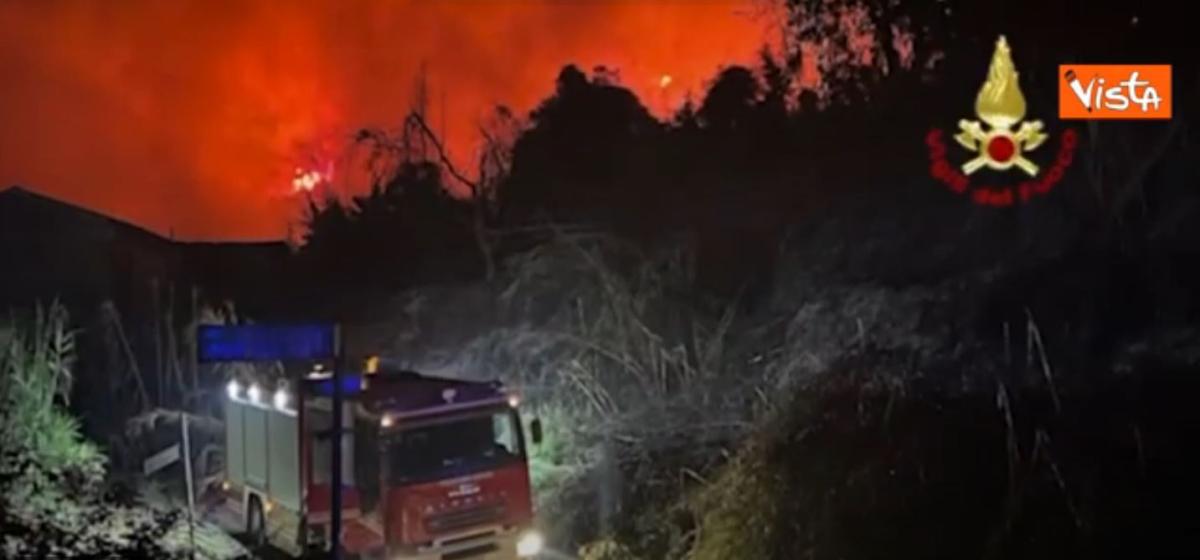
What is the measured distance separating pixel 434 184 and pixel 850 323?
16196mm

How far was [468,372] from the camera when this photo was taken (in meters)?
25.4

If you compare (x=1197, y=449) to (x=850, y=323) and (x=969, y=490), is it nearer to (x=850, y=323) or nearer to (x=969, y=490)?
(x=969, y=490)

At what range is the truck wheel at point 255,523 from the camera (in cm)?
1692

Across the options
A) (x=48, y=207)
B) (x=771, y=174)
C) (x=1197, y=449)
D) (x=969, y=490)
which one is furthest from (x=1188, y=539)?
(x=48, y=207)

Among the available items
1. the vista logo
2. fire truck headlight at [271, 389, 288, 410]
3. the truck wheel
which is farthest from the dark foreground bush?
the truck wheel

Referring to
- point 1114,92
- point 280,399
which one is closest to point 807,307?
point 1114,92

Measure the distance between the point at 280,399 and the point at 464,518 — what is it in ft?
12.7

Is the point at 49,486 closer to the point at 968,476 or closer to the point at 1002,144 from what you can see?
the point at 968,476

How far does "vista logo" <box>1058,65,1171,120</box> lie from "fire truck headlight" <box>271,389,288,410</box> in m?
11.1

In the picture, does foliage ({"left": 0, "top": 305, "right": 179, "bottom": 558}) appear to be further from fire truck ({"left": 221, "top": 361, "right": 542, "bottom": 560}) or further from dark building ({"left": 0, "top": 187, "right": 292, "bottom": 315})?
dark building ({"left": 0, "top": 187, "right": 292, "bottom": 315})

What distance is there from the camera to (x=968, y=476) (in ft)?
37.6

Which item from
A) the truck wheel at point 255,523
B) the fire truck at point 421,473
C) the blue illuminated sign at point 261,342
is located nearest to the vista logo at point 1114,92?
the fire truck at point 421,473

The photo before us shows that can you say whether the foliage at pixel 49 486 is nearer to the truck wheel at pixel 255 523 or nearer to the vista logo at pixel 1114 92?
the truck wheel at pixel 255 523

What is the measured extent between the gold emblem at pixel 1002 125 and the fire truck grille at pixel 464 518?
33.0ft
